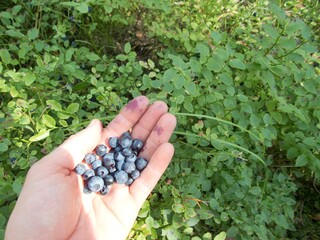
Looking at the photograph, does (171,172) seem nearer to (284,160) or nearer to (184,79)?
(184,79)

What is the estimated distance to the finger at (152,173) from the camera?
174cm

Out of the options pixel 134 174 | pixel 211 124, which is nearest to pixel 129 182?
pixel 134 174

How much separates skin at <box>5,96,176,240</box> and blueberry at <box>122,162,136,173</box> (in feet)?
0.19

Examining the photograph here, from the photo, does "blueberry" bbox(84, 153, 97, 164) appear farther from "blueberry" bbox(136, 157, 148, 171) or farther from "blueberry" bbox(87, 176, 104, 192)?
"blueberry" bbox(136, 157, 148, 171)

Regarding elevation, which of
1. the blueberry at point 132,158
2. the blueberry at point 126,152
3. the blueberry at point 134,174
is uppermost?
the blueberry at point 126,152

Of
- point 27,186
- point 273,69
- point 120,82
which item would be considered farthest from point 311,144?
point 27,186

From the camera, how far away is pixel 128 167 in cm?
178

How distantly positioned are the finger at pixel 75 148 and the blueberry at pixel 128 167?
7.2 inches

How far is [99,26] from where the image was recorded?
3004 millimetres

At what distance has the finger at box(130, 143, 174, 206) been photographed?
174cm

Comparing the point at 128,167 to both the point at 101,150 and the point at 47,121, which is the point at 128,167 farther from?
the point at 47,121

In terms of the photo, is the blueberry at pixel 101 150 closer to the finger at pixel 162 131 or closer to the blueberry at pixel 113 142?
the blueberry at pixel 113 142

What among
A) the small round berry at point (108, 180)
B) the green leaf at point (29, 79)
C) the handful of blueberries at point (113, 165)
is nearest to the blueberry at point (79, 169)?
the handful of blueberries at point (113, 165)

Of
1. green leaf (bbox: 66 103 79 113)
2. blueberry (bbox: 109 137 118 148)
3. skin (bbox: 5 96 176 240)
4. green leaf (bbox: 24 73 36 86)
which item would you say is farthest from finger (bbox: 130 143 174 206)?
green leaf (bbox: 24 73 36 86)
